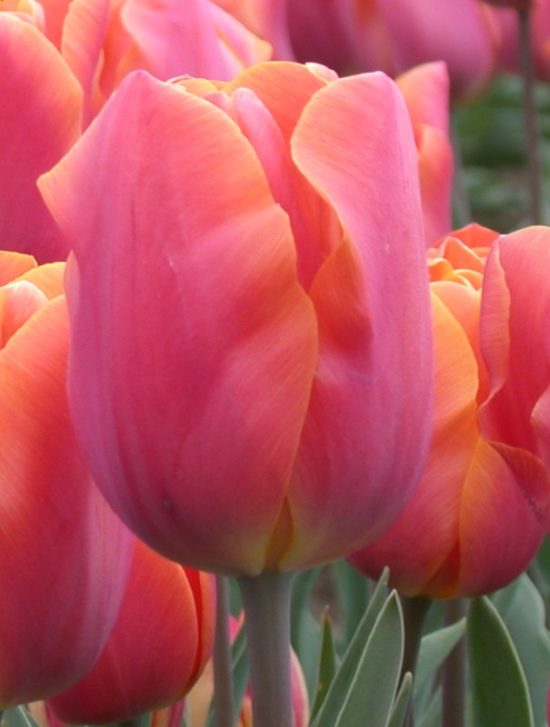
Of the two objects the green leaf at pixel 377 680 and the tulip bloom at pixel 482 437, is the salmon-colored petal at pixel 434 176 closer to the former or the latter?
the tulip bloom at pixel 482 437

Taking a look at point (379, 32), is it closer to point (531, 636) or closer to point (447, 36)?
point (447, 36)

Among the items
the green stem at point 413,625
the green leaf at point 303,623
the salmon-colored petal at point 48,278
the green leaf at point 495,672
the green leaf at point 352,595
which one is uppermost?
the salmon-colored petal at point 48,278

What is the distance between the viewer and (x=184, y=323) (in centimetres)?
42

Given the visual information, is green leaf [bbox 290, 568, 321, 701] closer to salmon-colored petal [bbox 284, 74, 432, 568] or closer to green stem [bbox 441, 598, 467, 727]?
green stem [bbox 441, 598, 467, 727]

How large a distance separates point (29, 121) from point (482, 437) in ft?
0.71

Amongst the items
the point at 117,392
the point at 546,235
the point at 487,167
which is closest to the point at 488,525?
the point at 546,235

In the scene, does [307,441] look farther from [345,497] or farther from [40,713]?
[40,713]

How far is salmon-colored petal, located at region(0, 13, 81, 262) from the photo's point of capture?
2.10 feet

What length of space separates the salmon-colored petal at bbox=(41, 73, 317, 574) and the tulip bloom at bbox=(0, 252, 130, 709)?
0.03 metres

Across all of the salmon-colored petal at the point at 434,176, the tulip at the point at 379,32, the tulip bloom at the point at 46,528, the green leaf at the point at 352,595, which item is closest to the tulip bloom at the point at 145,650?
the tulip bloom at the point at 46,528

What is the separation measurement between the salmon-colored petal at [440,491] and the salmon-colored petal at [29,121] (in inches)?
6.7

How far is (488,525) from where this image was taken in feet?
1.98

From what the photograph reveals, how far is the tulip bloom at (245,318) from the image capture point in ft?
1.40

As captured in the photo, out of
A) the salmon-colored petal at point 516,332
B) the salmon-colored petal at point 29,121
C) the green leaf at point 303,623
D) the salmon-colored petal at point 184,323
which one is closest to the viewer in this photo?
the salmon-colored petal at point 184,323
